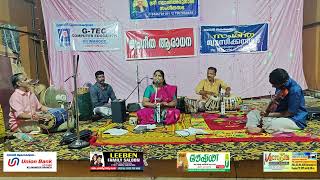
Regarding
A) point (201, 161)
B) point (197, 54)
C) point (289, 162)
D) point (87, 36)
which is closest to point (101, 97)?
→ point (87, 36)

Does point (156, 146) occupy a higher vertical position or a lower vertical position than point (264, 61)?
lower

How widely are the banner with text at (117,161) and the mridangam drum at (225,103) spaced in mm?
2640

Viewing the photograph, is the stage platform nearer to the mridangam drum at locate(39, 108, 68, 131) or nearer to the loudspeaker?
the mridangam drum at locate(39, 108, 68, 131)

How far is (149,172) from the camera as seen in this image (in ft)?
9.68

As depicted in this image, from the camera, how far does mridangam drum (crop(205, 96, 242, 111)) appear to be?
209 inches

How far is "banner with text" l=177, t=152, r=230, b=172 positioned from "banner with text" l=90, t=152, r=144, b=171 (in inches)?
15.4

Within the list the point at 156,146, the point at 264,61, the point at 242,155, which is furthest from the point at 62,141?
the point at 264,61

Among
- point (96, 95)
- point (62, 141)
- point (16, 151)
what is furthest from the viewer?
point (96, 95)

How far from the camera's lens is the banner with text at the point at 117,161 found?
9.73ft

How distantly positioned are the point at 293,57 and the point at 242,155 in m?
4.39

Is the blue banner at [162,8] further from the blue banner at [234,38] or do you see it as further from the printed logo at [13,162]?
the printed logo at [13,162]

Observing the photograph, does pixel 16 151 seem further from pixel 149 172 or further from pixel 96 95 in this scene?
pixel 96 95

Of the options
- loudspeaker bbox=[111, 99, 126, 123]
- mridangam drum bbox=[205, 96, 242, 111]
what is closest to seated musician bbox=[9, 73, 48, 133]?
loudspeaker bbox=[111, 99, 126, 123]

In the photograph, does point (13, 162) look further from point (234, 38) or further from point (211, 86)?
point (234, 38)
